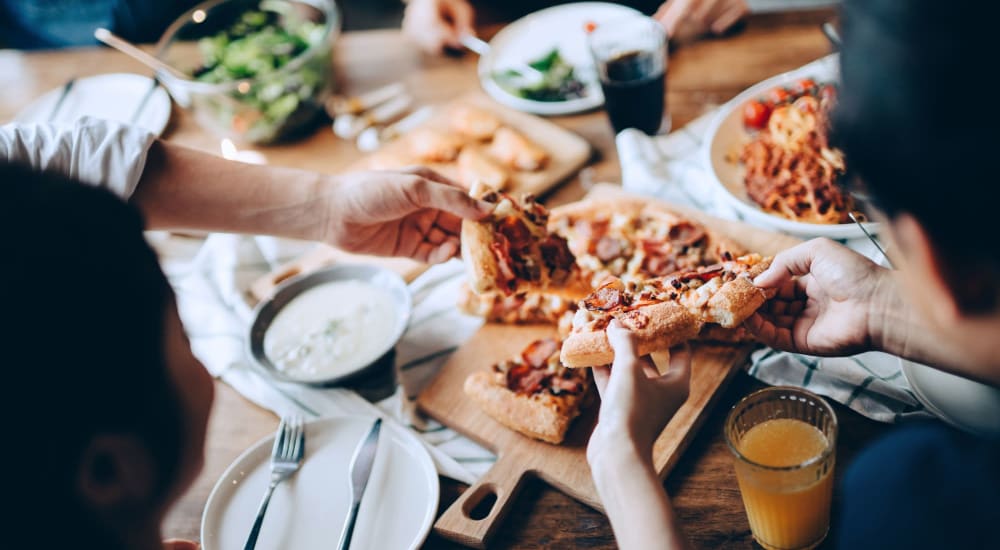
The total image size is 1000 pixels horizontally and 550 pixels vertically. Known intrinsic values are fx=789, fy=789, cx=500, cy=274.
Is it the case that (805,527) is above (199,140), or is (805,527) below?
above

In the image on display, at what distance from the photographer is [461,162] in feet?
11.8

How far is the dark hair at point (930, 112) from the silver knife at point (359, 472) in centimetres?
156

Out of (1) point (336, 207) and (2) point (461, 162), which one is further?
(2) point (461, 162)

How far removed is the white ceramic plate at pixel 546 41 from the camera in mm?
3928

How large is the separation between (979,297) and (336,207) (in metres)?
2.14

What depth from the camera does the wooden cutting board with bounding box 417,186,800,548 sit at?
2180 millimetres

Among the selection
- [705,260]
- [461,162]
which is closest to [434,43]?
[461,162]

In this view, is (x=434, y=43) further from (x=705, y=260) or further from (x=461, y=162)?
(x=705, y=260)

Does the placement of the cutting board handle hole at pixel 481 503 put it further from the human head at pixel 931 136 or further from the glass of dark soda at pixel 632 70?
the glass of dark soda at pixel 632 70

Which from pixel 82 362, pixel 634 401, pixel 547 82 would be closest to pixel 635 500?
pixel 634 401

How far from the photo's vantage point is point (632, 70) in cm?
328

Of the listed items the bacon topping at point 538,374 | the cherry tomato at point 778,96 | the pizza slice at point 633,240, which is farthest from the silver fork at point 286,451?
the cherry tomato at point 778,96

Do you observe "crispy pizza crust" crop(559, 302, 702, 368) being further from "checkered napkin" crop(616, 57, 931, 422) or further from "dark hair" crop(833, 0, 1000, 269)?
"dark hair" crop(833, 0, 1000, 269)

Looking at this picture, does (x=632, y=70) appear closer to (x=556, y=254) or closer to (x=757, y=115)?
(x=757, y=115)
